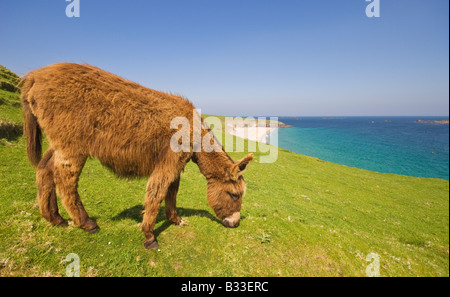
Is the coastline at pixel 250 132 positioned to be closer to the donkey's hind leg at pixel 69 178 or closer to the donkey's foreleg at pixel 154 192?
the donkey's foreleg at pixel 154 192

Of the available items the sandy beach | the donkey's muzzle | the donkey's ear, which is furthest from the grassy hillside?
the sandy beach

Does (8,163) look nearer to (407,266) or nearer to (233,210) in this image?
(233,210)

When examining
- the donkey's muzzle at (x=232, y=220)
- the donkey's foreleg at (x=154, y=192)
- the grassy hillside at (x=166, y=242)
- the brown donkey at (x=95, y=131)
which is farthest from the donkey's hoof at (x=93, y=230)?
the donkey's muzzle at (x=232, y=220)

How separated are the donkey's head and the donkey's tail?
5237mm

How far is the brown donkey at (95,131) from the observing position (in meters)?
4.13

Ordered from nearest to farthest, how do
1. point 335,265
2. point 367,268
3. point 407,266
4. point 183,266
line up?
point 183,266, point 335,265, point 367,268, point 407,266

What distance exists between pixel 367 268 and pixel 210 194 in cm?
620

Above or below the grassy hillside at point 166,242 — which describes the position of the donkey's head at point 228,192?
above

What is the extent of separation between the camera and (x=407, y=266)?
706 cm

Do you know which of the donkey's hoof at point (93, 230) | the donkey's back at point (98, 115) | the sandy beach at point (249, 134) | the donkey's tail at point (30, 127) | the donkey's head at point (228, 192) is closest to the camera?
the donkey's back at point (98, 115)

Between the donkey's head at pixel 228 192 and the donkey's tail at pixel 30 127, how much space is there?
5.24m

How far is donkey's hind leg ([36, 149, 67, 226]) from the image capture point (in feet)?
15.1

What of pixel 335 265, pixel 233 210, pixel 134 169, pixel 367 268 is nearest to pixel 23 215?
pixel 134 169

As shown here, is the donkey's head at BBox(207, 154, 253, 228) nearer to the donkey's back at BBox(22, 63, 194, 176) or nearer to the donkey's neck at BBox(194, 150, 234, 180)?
the donkey's neck at BBox(194, 150, 234, 180)
